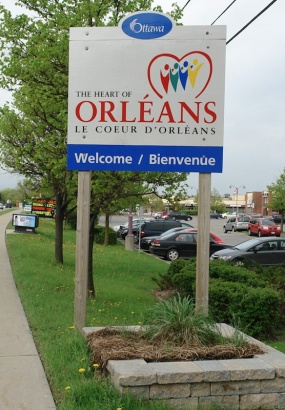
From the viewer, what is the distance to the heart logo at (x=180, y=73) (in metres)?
6.19

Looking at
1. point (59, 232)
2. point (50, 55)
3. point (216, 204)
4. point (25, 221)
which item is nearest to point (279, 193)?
point (25, 221)

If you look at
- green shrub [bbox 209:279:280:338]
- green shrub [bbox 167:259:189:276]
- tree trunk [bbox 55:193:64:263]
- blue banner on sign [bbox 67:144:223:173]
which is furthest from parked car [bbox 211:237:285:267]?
blue banner on sign [bbox 67:144:223:173]

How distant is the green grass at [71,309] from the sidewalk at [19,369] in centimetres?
10

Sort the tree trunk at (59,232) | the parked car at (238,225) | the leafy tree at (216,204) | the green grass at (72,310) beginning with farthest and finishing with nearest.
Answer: the leafy tree at (216,204)
the parked car at (238,225)
the tree trunk at (59,232)
the green grass at (72,310)

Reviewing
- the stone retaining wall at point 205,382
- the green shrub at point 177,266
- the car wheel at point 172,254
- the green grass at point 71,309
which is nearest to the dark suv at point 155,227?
the car wheel at point 172,254

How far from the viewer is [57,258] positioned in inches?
598

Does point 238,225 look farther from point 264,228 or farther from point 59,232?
point 59,232

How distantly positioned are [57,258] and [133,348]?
1061 centimetres

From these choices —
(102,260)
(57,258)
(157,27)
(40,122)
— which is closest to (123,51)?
(157,27)

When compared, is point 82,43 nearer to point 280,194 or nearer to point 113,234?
point 113,234

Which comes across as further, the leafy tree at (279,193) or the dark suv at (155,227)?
the leafy tree at (279,193)

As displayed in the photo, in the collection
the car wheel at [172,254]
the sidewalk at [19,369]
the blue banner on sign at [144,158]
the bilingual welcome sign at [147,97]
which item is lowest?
the car wheel at [172,254]

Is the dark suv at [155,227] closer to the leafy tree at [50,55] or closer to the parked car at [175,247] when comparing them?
the parked car at [175,247]

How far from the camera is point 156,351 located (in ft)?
15.6
